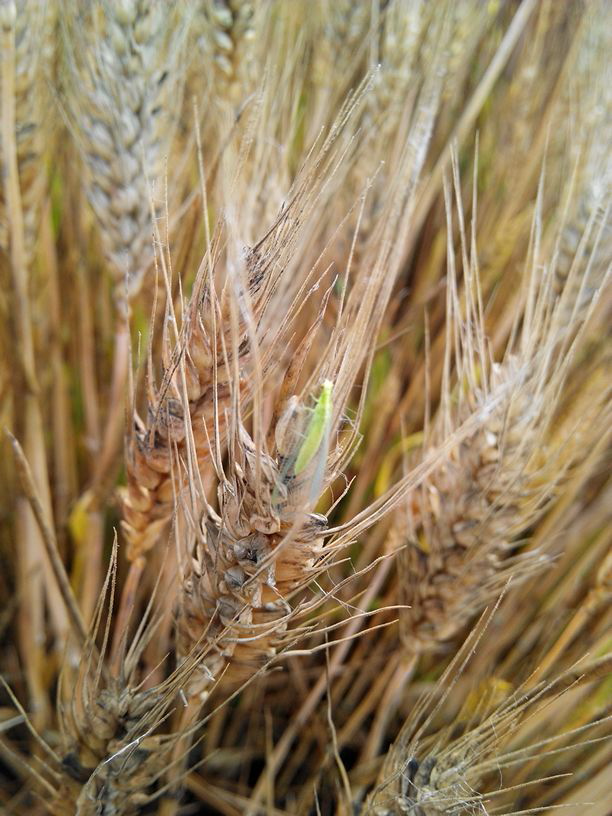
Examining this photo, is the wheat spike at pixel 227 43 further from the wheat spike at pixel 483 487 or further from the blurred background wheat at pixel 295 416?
the wheat spike at pixel 483 487

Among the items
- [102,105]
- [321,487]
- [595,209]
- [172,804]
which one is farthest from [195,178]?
[172,804]

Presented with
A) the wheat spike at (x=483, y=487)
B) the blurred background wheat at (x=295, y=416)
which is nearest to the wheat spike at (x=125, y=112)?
the blurred background wheat at (x=295, y=416)

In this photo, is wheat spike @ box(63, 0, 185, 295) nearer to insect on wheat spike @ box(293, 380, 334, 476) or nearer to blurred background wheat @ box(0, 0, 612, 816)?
blurred background wheat @ box(0, 0, 612, 816)

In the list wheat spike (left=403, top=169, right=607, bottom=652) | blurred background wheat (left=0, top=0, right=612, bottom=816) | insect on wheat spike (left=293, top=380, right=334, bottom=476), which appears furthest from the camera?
wheat spike (left=403, top=169, right=607, bottom=652)

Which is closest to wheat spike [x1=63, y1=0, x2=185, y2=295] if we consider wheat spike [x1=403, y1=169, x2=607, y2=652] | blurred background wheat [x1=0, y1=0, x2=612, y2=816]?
blurred background wheat [x1=0, y1=0, x2=612, y2=816]

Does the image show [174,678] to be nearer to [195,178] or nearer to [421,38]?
[195,178]

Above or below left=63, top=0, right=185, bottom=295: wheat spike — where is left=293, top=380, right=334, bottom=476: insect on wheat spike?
below

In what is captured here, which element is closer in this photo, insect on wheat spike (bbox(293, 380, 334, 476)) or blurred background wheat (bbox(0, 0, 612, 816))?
insect on wheat spike (bbox(293, 380, 334, 476))
